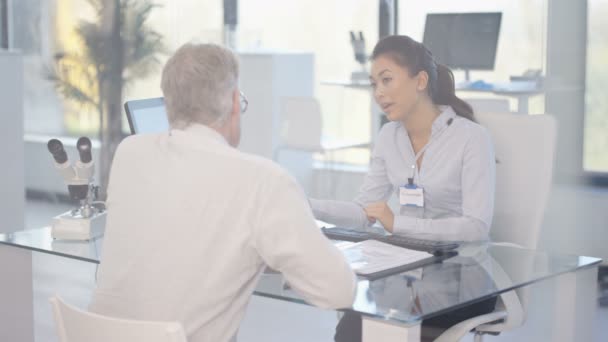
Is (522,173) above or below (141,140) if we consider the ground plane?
below

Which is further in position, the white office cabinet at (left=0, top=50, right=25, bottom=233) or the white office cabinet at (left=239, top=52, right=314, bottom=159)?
the white office cabinet at (left=239, top=52, right=314, bottom=159)

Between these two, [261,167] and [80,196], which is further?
[80,196]

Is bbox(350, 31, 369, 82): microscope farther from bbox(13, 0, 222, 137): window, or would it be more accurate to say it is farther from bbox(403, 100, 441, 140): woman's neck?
bbox(403, 100, 441, 140): woman's neck

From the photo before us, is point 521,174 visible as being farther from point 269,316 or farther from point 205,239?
point 269,316

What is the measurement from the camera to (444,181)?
2.98m

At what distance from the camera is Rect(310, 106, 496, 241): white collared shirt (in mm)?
2809

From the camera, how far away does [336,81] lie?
624 centimetres

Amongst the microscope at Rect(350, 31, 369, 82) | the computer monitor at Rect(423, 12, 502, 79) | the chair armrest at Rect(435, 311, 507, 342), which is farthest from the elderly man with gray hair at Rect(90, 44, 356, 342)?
the microscope at Rect(350, 31, 369, 82)

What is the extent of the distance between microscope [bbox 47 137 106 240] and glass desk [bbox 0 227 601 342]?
46 mm

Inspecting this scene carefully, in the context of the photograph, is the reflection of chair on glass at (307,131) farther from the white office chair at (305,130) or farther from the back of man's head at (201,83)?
the back of man's head at (201,83)

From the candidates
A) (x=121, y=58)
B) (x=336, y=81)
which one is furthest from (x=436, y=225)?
(x=121, y=58)

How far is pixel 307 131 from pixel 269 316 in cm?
192

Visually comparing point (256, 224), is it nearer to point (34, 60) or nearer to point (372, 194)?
point (372, 194)

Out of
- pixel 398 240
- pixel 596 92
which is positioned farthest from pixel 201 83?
pixel 596 92
